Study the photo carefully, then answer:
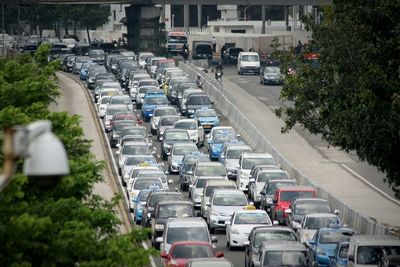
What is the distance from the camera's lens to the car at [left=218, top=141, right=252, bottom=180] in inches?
2016

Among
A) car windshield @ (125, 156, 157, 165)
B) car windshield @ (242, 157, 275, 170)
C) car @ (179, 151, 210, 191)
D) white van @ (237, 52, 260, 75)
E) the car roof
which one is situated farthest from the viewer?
white van @ (237, 52, 260, 75)

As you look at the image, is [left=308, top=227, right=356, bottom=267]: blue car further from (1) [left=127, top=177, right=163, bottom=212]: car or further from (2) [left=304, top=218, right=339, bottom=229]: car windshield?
(1) [left=127, top=177, right=163, bottom=212]: car

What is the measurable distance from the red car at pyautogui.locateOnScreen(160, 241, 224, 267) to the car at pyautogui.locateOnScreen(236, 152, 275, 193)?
1778 cm

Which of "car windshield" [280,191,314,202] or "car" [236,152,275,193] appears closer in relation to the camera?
"car windshield" [280,191,314,202]

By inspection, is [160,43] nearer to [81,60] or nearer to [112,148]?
[81,60]

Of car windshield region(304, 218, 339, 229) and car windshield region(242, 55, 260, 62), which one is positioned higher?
car windshield region(304, 218, 339, 229)

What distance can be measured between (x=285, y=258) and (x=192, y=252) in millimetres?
2084

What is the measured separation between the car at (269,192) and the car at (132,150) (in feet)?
29.1

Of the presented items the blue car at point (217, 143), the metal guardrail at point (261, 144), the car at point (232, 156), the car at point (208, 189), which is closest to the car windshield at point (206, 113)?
the metal guardrail at point (261, 144)

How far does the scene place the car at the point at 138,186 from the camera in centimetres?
4288

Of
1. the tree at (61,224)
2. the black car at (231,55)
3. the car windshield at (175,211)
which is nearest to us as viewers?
the tree at (61,224)

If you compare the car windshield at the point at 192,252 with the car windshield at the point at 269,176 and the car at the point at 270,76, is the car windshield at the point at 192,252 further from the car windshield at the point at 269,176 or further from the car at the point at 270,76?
the car at the point at 270,76

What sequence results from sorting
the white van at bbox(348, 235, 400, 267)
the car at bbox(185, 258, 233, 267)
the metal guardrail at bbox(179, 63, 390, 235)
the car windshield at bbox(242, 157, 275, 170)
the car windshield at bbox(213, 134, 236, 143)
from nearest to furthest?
the car at bbox(185, 258, 233, 267) < the white van at bbox(348, 235, 400, 267) < the metal guardrail at bbox(179, 63, 390, 235) < the car windshield at bbox(242, 157, 275, 170) < the car windshield at bbox(213, 134, 236, 143)

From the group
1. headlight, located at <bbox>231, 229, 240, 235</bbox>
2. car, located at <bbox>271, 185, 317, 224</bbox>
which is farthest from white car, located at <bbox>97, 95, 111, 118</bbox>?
headlight, located at <bbox>231, 229, 240, 235</bbox>
